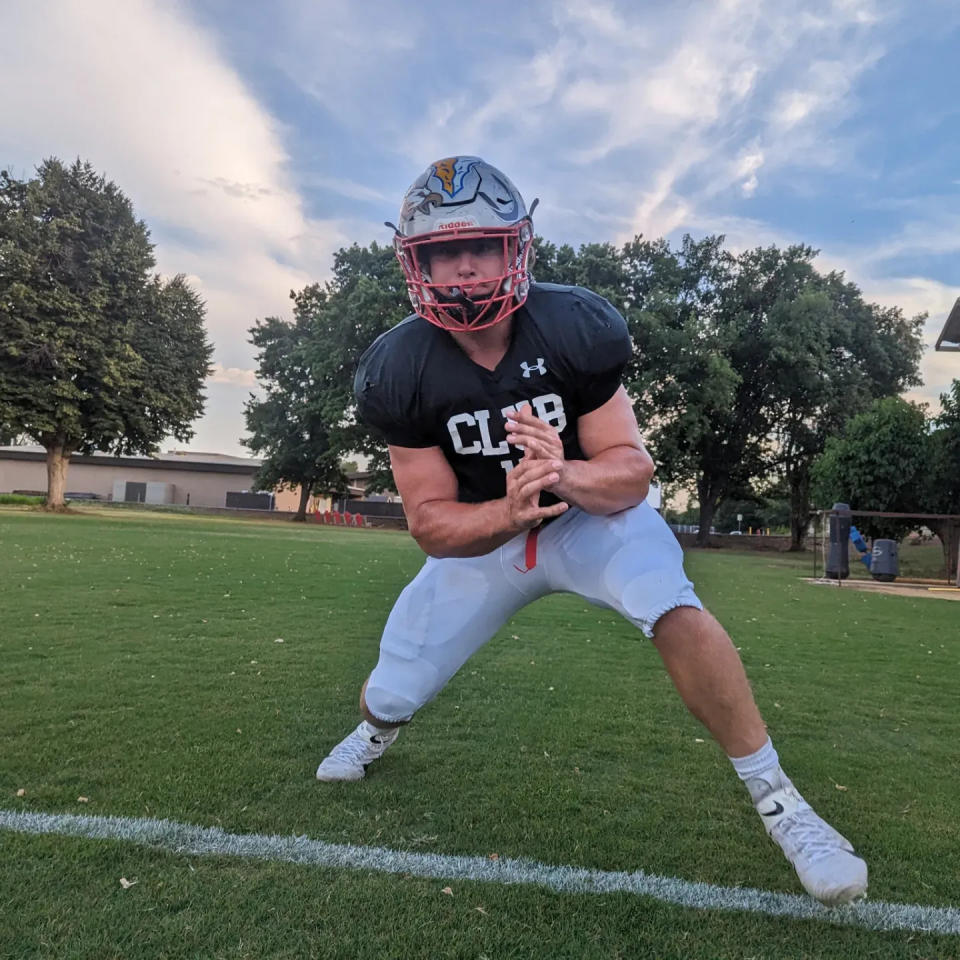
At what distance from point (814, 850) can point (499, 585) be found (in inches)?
55.5

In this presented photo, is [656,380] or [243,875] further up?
[656,380]

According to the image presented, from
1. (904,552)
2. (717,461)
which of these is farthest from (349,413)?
(904,552)

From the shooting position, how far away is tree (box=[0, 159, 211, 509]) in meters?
28.3

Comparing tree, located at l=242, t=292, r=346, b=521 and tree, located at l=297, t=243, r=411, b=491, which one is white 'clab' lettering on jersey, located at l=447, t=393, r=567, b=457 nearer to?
tree, located at l=297, t=243, r=411, b=491

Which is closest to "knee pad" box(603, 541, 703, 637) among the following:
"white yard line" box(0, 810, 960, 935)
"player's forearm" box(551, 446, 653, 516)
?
"player's forearm" box(551, 446, 653, 516)

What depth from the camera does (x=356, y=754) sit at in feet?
11.2

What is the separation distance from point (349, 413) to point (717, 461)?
1787 centimetres

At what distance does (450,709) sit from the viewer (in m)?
4.66

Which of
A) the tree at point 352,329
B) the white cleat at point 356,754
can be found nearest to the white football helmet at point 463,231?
the white cleat at point 356,754

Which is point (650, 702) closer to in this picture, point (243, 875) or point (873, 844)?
point (873, 844)

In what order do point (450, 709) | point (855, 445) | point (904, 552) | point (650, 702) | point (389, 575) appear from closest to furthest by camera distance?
1. point (450, 709)
2. point (650, 702)
3. point (389, 575)
4. point (855, 445)
5. point (904, 552)

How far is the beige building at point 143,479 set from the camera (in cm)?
5929

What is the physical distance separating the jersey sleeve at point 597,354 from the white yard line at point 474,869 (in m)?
1.68

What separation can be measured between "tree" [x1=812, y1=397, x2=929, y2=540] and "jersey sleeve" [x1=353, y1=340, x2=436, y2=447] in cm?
2103
